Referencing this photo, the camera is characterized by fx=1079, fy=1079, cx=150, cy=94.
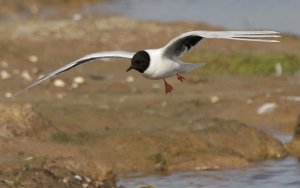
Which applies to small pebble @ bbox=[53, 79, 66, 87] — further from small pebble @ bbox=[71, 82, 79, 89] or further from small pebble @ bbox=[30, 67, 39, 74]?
small pebble @ bbox=[30, 67, 39, 74]

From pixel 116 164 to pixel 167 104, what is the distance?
3.98 m

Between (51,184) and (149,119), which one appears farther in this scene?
(149,119)

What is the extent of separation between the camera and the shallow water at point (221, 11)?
892 inches

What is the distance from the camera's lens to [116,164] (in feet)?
38.0

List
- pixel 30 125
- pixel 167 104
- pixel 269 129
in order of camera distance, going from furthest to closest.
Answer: pixel 167 104, pixel 269 129, pixel 30 125

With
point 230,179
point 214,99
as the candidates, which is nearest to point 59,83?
point 214,99

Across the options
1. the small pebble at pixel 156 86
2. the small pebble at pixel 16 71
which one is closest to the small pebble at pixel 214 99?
the small pebble at pixel 156 86

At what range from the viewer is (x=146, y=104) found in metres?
15.4

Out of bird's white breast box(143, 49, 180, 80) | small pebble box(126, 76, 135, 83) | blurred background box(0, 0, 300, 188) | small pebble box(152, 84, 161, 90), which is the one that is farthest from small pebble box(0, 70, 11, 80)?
bird's white breast box(143, 49, 180, 80)

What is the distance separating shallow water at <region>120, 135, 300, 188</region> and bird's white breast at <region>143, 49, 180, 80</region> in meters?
1.64

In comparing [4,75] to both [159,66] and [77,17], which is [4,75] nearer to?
[77,17]

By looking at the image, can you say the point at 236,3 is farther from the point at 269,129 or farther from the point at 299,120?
the point at 299,120

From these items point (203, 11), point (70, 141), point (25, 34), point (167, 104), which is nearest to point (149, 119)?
point (167, 104)

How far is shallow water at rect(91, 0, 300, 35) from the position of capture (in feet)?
74.3
